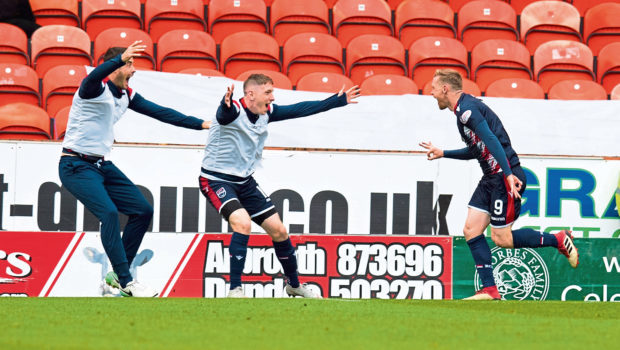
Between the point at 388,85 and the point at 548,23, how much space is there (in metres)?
3.34

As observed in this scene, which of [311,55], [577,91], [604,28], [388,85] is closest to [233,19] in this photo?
[311,55]

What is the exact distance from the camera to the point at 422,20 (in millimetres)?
13297

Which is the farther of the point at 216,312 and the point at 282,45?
the point at 282,45

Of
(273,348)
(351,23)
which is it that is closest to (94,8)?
(351,23)

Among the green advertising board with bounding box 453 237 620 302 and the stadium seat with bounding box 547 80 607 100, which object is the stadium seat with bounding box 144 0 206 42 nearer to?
the stadium seat with bounding box 547 80 607 100

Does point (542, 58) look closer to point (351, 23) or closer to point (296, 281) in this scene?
point (351, 23)

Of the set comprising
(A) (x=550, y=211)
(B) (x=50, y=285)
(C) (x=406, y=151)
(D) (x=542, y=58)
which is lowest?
(B) (x=50, y=285)

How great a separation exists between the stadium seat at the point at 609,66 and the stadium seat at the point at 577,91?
677 millimetres

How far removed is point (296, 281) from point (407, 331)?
3.03 m

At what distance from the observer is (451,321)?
18.5ft

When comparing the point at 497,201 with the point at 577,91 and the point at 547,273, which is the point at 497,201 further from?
the point at 577,91

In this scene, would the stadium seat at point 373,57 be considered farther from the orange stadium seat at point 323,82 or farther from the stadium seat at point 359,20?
the orange stadium seat at point 323,82

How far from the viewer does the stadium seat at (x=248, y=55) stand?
39.5 ft

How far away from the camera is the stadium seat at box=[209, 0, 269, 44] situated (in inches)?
508
